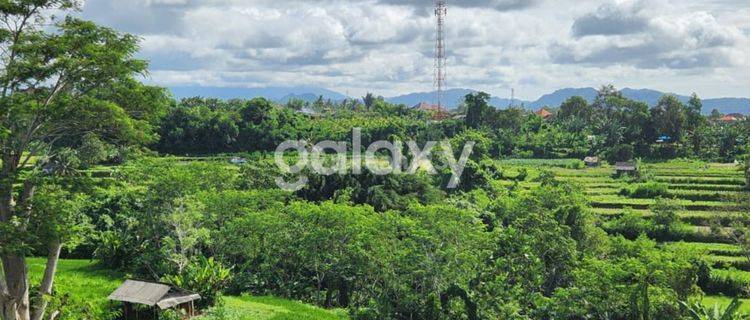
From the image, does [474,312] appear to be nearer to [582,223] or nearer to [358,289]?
[358,289]

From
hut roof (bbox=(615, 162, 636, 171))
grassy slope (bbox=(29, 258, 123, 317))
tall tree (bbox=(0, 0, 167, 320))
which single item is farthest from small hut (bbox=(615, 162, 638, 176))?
tall tree (bbox=(0, 0, 167, 320))

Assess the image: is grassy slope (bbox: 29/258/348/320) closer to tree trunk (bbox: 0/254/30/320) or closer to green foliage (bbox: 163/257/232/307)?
green foliage (bbox: 163/257/232/307)

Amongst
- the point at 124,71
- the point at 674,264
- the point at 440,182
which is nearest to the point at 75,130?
the point at 124,71

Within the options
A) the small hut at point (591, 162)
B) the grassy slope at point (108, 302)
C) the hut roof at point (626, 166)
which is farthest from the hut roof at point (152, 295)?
the small hut at point (591, 162)

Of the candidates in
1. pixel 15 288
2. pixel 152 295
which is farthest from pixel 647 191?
pixel 15 288

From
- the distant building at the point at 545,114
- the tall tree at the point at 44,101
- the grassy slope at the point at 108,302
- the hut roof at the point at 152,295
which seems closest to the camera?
the tall tree at the point at 44,101

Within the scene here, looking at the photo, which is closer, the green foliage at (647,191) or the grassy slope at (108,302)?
the grassy slope at (108,302)

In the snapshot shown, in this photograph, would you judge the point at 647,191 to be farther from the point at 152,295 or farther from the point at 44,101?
the point at 44,101

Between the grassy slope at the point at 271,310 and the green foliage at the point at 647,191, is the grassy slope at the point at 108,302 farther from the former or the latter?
the green foliage at the point at 647,191
